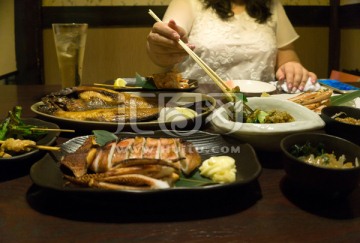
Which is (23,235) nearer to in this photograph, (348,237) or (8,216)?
(8,216)

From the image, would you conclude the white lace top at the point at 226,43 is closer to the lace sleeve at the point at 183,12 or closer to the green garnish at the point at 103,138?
the lace sleeve at the point at 183,12

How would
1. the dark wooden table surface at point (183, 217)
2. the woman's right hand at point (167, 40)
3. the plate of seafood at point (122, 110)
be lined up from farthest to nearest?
the woman's right hand at point (167, 40)
the plate of seafood at point (122, 110)
the dark wooden table surface at point (183, 217)

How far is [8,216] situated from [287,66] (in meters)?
1.66

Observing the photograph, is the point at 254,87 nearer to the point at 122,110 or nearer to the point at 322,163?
the point at 122,110

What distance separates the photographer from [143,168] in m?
0.81

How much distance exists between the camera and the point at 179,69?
8.07ft

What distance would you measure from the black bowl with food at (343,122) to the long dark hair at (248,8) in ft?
4.72

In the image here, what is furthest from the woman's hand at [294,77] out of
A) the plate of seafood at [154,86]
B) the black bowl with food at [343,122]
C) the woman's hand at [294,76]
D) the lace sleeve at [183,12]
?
the lace sleeve at [183,12]

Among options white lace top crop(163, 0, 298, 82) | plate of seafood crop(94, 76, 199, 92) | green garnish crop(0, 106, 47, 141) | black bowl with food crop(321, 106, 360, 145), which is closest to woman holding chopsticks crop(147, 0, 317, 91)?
white lace top crop(163, 0, 298, 82)

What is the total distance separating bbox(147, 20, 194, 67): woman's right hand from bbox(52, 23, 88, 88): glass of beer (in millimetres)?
314

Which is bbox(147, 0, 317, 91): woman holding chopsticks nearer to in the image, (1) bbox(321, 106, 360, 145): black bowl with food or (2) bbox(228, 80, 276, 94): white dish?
(2) bbox(228, 80, 276, 94): white dish

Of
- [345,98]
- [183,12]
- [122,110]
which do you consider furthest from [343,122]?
[183,12]

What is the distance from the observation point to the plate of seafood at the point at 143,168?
2.56ft

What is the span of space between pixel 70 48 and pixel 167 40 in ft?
1.40
